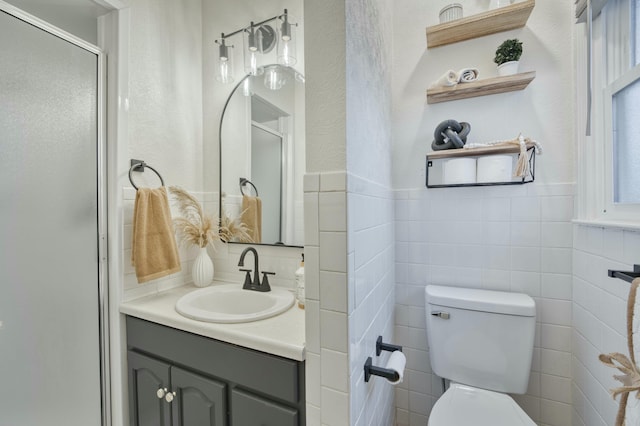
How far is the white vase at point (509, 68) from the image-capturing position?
115 cm

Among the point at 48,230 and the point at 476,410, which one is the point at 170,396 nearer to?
the point at 48,230

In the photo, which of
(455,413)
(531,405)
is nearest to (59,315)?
(455,413)

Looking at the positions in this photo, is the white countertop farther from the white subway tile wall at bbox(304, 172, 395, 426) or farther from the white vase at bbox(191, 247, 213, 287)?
the white vase at bbox(191, 247, 213, 287)

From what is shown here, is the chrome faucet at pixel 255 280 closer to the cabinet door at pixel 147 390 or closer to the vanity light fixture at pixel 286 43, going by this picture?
the cabinet door at pixel 147 390

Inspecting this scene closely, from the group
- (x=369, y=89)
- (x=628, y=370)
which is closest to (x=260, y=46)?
(x=369, y=89)

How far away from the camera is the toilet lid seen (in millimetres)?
965

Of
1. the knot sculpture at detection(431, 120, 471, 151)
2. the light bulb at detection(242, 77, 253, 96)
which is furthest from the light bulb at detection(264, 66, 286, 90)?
the knot sculpture at detection(431, 120, 471, 151)

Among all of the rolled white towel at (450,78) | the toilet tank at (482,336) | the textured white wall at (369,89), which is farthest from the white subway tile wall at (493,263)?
the rolled white towel at (450,78)

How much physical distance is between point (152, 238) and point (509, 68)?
177cm

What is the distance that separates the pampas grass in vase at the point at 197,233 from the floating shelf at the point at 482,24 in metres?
1.46

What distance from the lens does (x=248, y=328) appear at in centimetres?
92

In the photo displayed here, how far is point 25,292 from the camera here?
0.96m

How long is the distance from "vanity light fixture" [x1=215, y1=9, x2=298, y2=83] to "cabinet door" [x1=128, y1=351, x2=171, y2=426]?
4.66 feet

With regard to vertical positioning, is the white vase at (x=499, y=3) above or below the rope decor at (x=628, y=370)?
above
